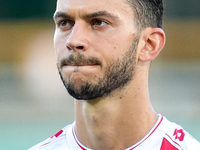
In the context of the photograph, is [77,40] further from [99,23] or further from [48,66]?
[48,66]

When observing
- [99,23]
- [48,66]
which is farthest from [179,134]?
[48,66]

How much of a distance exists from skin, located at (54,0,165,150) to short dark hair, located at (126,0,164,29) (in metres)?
0.06

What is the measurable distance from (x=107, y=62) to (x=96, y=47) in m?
0.14

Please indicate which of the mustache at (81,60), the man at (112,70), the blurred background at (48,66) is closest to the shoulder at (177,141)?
the man at (112,70)

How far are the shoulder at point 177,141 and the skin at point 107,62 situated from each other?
0.15 meters

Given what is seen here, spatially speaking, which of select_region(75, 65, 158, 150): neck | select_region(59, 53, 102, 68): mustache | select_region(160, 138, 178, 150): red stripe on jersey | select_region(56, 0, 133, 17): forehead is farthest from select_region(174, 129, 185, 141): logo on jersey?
select_region(56, 0, 133, 17): forehead

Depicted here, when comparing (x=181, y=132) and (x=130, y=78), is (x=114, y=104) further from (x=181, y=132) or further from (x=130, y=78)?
(x=181, y=132)

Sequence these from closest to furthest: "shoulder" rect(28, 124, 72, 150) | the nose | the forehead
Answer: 1. the nose
2. the forehead
3. "shoulder" rect(28, 124, 72, 150)

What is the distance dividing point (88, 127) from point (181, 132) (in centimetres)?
76

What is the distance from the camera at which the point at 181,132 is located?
2867 millimetres

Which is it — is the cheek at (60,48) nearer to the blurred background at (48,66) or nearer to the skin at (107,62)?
the skin at (107,62)

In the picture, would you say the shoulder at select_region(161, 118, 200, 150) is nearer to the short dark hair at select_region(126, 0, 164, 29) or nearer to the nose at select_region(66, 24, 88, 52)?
the short dark hair at select_region(126, 0, 164, 29)

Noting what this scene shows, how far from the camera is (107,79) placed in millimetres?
2572

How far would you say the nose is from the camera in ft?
8.17
